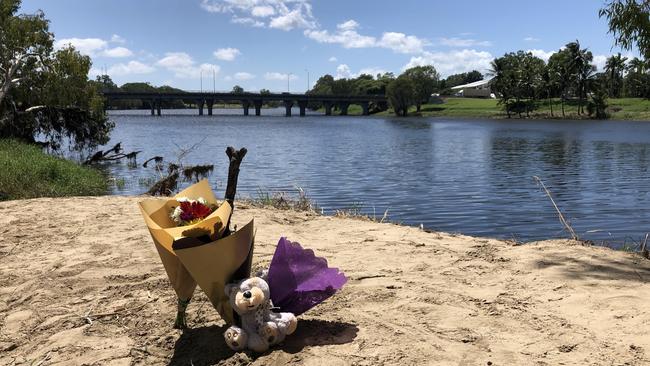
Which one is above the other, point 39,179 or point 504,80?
point 504,80

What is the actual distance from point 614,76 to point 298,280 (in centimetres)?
12361

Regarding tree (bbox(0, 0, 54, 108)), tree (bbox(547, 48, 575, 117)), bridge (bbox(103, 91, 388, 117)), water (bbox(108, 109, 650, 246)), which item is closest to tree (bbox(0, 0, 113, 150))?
tree (bbox(0, 0, 54, 108))

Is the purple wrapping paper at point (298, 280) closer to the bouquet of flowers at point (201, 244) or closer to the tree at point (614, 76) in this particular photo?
the bouquet of flowers at point (201, 244)

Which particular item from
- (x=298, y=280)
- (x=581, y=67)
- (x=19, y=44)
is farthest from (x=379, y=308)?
(x=581, y=67)

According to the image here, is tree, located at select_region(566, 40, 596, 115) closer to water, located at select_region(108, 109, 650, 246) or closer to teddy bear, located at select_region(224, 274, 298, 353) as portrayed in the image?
water, located at select_region(108, 109, 650, 246)

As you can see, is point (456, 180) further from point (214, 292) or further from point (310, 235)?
point (214, 292)

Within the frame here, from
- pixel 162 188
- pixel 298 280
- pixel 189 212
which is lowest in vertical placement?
pixel 162 188

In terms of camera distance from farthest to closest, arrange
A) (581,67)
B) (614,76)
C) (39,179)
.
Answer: (614,76) → (581,67) → (39,179)

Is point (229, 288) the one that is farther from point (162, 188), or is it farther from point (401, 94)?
point (401, 94)

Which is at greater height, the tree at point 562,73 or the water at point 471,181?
the tree at point 562,73

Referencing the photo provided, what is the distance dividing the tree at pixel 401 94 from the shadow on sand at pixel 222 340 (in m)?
119

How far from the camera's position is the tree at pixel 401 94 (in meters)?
121

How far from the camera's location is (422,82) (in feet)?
409

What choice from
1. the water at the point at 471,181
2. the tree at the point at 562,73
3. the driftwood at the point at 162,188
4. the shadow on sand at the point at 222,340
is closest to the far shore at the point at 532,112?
the tree at the point at 562,73
